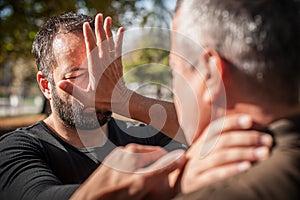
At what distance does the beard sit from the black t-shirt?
0.43ft

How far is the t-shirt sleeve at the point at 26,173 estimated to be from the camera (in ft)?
5.85

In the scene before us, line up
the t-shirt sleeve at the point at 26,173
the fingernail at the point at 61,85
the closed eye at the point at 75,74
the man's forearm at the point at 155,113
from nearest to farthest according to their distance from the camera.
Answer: the t-shirt sleeve at the point at 26,173, the fingernail at the point at 61,85, the closed eye at the point at 75,74, the man's forearm at the point at 155,113

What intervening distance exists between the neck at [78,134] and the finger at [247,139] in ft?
5.06

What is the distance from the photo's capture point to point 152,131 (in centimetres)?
299

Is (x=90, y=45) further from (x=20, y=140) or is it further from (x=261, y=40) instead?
(x=261, y=40)

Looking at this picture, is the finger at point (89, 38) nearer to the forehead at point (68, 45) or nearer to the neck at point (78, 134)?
the forehead at point (68, 45)

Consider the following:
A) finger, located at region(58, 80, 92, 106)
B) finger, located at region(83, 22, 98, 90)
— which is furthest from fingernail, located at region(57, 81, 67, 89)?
finger, located at region(83, 22, 98, 90)

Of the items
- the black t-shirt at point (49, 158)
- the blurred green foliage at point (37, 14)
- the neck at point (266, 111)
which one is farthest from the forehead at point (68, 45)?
the blurred green foliage at point (37, 14)

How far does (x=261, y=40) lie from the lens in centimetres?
127

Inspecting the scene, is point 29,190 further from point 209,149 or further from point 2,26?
point 2,26

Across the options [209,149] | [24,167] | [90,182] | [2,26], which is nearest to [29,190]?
[24,167]

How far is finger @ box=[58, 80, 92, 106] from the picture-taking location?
2304 millimetres

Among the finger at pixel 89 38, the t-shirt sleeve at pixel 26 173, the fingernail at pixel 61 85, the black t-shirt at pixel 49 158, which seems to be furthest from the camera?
the fingernail at pixel 61 85

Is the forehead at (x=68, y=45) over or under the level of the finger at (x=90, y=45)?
under
